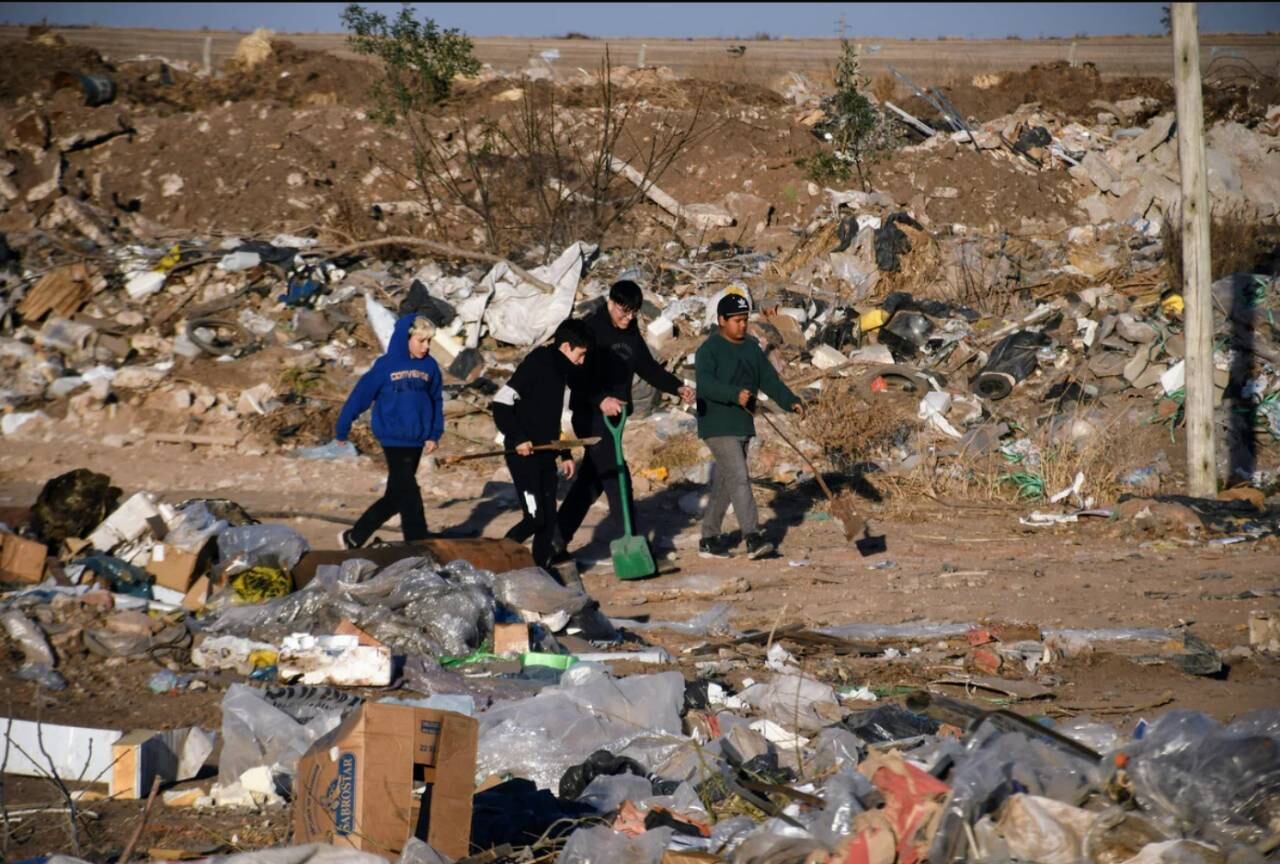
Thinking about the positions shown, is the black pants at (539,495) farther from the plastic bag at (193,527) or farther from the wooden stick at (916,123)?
the wooden stick at (916,123)

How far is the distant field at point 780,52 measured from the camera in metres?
25.3

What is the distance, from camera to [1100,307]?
13.6 meters

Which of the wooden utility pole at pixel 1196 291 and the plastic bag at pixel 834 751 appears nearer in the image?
the plastic bag at pixel 834 751

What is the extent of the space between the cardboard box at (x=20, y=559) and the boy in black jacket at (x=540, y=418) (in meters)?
2.77

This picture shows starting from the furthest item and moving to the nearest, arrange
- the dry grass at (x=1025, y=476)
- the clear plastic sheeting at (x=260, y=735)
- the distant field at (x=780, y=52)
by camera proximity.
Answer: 1. the distant field at (x=780, y=52)
2. the dry grass at (x=1025, y=476)
3. the clear plastic sheeting at (x=260, y=735)

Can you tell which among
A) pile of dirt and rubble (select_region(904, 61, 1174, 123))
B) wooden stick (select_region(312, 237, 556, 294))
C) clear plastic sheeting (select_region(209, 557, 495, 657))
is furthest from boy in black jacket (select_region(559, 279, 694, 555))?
pile of dirt and rubble (select_region(904, 61, 1174, 123))

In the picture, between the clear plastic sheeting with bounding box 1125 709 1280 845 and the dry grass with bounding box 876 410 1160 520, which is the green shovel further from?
the clear plastic sheeting with bounding box 1125 709 1280 845

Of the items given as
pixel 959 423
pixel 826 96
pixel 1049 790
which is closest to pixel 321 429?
pixel 959 423

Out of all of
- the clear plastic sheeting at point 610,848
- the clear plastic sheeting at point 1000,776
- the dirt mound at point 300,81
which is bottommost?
the clear plastic sheeting at point 610,848

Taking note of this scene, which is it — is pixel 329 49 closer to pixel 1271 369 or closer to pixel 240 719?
pixel 1271 369

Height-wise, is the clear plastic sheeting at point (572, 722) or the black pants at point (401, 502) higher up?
the black pants at point (401, 502)

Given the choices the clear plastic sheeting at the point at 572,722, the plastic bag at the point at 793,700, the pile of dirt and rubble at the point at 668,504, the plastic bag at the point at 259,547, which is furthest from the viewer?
the plastic bag at the point at 259,547

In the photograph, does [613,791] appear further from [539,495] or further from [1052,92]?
[1052,92]

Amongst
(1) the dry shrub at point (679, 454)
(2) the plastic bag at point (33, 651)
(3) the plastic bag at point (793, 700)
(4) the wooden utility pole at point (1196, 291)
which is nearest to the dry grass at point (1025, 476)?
(4) the wooden utility pole at point (1196, 291)
